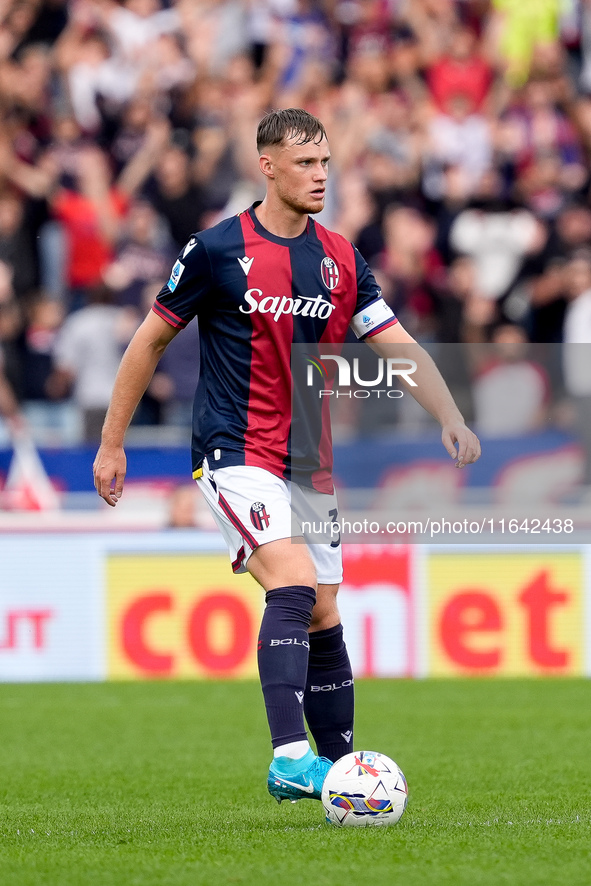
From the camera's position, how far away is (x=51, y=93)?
45.5 ft

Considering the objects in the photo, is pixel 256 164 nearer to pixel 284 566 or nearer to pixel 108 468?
pixel 108 468

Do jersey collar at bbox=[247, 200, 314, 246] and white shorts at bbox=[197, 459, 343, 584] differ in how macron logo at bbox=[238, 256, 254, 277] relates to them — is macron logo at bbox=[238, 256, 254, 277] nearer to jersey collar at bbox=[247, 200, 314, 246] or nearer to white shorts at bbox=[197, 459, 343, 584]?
jersey collar at bbox=[247, 200, 314, 246]

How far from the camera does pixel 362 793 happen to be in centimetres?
428

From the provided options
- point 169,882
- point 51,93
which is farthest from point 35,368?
point 169,882

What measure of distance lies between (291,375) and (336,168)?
9220 millimetres

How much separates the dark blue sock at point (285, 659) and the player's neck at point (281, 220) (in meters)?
1.20

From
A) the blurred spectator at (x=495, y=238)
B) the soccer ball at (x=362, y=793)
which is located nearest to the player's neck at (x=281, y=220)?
the soccer ball at (x=362, y=793)

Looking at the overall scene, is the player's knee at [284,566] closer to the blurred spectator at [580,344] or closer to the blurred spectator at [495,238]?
the blurred spectator at [580,344]

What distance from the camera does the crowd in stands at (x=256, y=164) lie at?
1159 centimetres

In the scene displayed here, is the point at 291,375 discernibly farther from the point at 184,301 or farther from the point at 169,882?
the point at 169,882

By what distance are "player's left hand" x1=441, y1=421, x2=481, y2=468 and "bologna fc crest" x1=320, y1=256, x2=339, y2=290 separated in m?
0.61

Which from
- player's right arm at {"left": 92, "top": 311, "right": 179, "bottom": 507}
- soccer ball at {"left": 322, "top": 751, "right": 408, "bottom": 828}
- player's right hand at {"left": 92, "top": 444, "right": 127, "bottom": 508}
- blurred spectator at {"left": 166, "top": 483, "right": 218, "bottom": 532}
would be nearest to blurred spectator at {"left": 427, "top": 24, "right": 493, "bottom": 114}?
blurred spectator at {"left": 166, "top": 483, "right": 218, "bottom": 532}

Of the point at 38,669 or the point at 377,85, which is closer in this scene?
the point at 38,669

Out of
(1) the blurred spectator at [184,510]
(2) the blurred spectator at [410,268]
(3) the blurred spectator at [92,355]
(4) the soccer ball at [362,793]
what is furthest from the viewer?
(2) the blurred spectator at [410,268]
